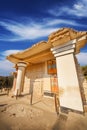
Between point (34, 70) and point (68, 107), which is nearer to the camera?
point (68, 107)

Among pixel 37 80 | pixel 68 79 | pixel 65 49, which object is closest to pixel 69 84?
pixel 68 79

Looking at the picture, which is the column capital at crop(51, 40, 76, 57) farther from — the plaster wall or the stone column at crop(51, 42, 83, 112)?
the plaster wall

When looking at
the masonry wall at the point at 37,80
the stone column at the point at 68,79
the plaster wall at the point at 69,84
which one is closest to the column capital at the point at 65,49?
the stone column at the point at 68,79

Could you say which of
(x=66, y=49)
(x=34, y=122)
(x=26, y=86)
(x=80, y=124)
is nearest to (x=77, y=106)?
(x=80, y=124)

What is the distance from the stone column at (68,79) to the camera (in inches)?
132

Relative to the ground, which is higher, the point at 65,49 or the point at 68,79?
the point at 65,49

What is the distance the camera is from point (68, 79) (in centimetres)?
365

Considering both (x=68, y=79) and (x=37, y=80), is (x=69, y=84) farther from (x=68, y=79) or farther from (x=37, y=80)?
(x=37, y=80)

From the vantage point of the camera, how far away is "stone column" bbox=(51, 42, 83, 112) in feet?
11.0

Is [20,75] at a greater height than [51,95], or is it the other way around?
[20,75]

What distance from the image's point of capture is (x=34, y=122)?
2947 millimetres

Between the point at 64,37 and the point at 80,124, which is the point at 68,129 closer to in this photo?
A: the point at 80,124

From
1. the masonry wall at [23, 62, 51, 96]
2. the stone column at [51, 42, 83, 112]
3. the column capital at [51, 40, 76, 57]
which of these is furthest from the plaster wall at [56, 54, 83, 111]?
the masonry wall at [23, 62, 51, 96]

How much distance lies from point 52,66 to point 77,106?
3.95 metres
